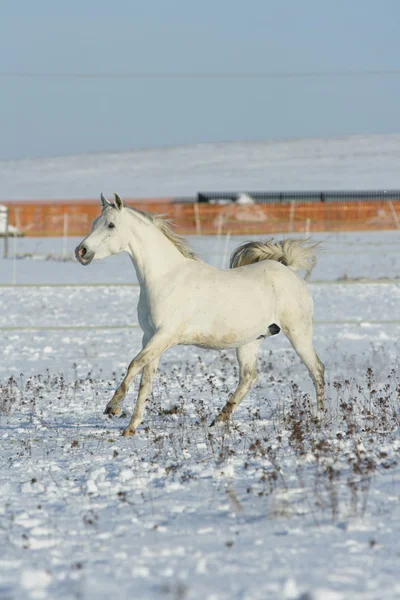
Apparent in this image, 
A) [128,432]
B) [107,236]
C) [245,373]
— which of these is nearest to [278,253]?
[245,373]

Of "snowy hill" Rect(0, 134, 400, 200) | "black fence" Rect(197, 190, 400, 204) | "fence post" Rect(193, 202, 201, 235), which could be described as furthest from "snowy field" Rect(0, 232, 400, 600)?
"snowy hill" Rect(0, 134, 400, 200)

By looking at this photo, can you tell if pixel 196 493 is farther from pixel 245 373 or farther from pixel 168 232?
pixel 245 373

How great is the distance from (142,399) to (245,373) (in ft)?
4.61

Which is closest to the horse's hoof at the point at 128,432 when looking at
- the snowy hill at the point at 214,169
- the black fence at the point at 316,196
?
the black fence at the point at 316,196

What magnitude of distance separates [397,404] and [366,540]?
4717 millimetres

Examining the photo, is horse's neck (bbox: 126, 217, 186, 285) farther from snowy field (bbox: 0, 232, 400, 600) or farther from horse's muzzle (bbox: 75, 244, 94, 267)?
snowy field (bbox: 0, 232, 400, 600)

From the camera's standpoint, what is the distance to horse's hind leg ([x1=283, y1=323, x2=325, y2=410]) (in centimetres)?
890

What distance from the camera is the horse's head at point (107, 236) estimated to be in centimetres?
785

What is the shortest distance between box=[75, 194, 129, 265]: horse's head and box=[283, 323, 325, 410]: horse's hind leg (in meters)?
1.83

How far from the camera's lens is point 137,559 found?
433cm

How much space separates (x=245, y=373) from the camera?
8.98m

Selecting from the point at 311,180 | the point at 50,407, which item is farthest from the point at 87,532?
the point at 311,180

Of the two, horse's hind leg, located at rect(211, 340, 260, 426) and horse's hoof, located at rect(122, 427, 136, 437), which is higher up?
horse's hind leg, located at rect(211, 340, 260, 426)

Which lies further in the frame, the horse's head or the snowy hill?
the snowy hill
